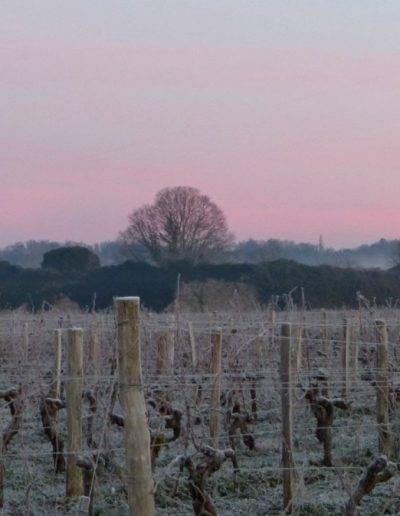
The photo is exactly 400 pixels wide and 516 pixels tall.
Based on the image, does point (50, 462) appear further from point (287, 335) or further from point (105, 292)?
point (105, 292)

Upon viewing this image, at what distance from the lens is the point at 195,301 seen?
132ft

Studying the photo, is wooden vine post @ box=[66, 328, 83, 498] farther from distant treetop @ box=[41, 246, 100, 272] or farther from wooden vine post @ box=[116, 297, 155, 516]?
distant treetop @ box=[41, 246, 100, 272]

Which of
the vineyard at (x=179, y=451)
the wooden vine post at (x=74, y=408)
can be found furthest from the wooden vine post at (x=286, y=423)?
the wooden vine post at (x=74, y=408)

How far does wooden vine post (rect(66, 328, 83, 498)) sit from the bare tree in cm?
4387

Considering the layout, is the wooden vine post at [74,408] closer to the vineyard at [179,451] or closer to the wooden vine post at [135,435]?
the vineyard at [179,451]

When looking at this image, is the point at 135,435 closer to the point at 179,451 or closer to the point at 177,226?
the point at 179,451

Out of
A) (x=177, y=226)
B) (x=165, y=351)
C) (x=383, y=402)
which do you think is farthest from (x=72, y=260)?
(x=383, y=402)

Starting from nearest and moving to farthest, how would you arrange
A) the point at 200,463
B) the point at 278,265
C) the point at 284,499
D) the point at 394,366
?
the point at 200,463 < the point at 284,499 < the point at 394,366 < the point at 278,265

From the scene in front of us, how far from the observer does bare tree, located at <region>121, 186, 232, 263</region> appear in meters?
52.0

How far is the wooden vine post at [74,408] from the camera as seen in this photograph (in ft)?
23.9

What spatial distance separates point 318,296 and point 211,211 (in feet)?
31.9

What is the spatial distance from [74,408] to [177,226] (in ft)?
148

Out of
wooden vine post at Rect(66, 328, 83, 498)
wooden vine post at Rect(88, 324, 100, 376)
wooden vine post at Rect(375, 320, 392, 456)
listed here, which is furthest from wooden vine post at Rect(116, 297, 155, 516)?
wooden vine post at Rect(88, 324, 100, 376)

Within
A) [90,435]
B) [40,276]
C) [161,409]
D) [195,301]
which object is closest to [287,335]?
[90,435]
